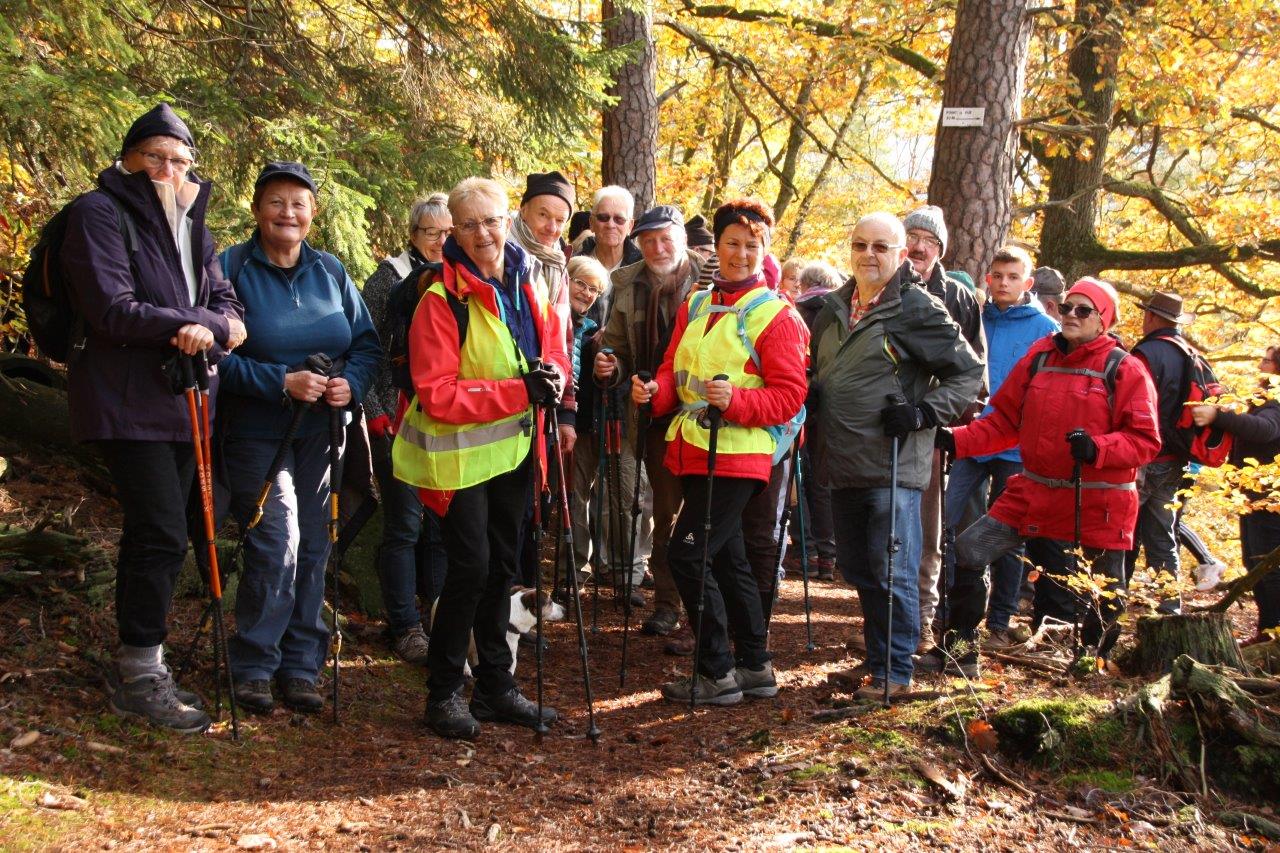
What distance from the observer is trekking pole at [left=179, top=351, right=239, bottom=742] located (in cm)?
457

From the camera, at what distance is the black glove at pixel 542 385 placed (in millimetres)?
4863

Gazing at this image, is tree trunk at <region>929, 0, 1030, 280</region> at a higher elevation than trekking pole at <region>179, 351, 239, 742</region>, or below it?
higher

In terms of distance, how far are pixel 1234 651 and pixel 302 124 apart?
18.8ft

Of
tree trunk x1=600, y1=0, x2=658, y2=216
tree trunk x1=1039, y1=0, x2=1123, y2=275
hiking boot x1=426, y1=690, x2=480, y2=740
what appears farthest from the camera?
tree trunk x1=1039, y1=0, x2=1123, y2=275

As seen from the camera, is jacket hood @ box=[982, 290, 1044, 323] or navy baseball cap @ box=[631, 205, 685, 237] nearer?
navy baseball cap @ box=[631, 205, 685, 237]

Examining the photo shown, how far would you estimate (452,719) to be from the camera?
5.08 meters

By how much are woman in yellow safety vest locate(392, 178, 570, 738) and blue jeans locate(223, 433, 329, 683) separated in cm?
61

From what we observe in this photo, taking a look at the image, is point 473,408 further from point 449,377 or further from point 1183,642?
point 1183,642

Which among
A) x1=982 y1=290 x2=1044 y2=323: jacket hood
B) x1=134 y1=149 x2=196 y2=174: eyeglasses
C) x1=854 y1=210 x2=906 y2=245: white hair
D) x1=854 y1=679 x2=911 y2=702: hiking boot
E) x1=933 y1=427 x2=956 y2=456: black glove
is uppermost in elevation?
x1=134 y1=149 x2=196 y2=174: eyeglasses

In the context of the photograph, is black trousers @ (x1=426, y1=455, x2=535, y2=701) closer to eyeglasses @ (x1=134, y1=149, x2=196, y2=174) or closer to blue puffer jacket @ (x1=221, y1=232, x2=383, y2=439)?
blue puffer jacket @ (x1=221, y1=232, x2=383, y2=439)

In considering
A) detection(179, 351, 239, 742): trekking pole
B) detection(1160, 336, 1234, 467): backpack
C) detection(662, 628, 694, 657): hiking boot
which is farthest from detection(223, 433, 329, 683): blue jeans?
detection(1160, 336, 1234, 467): backpack

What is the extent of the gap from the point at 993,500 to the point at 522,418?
397cm

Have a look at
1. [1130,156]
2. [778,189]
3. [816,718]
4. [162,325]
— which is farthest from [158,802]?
[778,189]

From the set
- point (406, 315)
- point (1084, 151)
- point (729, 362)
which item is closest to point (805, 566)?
point (729, 362)
